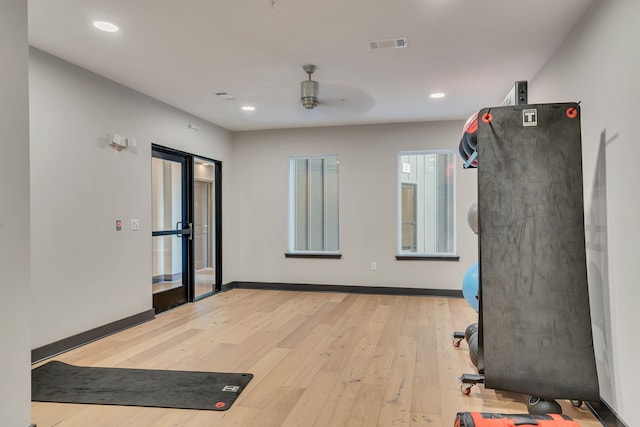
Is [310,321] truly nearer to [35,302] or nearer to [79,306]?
[79,306]

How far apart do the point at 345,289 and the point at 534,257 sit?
414 cm

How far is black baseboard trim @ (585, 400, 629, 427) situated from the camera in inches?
88.4

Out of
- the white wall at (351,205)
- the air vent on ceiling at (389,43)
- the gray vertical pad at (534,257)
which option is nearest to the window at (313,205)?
the white wall at (351,205)

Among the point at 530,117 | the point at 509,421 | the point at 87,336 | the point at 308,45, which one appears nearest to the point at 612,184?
the point at 530,117

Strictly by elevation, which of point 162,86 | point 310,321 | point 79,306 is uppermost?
point 162,86

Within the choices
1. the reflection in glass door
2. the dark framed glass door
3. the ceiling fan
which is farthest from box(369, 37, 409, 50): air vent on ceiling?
the reflection in glass door

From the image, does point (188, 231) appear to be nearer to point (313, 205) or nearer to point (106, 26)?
point (313, 205)

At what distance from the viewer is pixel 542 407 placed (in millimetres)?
2301

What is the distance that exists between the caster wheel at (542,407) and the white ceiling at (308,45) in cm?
240

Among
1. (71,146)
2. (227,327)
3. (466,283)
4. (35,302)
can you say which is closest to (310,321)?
(227,327)

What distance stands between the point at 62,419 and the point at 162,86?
3.15 m

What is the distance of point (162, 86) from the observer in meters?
4.27

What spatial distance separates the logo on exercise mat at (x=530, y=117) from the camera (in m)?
2.32

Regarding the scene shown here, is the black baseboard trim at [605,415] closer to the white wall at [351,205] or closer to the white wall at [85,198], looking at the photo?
the white wall at [351,205]
